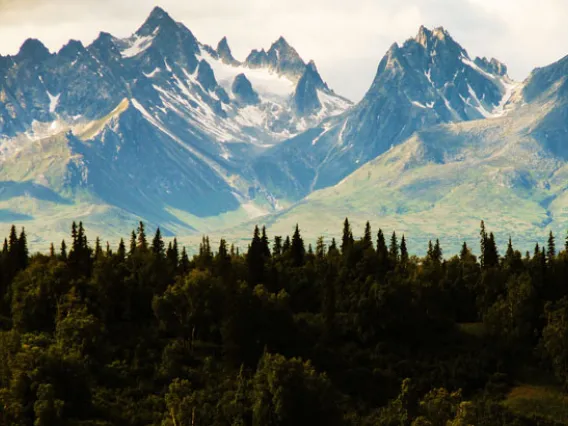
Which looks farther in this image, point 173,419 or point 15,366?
point 15,366

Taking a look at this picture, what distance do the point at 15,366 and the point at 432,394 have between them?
6982 cm

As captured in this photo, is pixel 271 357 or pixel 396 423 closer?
pixel 396 423

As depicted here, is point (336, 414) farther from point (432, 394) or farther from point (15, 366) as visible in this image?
point (15, 366)

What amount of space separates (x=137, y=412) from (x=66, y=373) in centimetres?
1381

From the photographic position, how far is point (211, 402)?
617ft

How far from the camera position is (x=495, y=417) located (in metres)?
186

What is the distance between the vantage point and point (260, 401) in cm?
17725

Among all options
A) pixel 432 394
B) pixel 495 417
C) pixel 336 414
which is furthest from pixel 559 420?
pixel 336 414

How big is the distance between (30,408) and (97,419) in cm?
1230

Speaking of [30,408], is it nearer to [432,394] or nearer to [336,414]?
[336,414]

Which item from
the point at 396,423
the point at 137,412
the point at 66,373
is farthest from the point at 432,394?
the point at 66,373

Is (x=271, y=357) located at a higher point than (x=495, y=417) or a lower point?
higher

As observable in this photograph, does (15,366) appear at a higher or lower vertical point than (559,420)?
higher

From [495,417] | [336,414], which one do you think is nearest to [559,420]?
[495,417]
